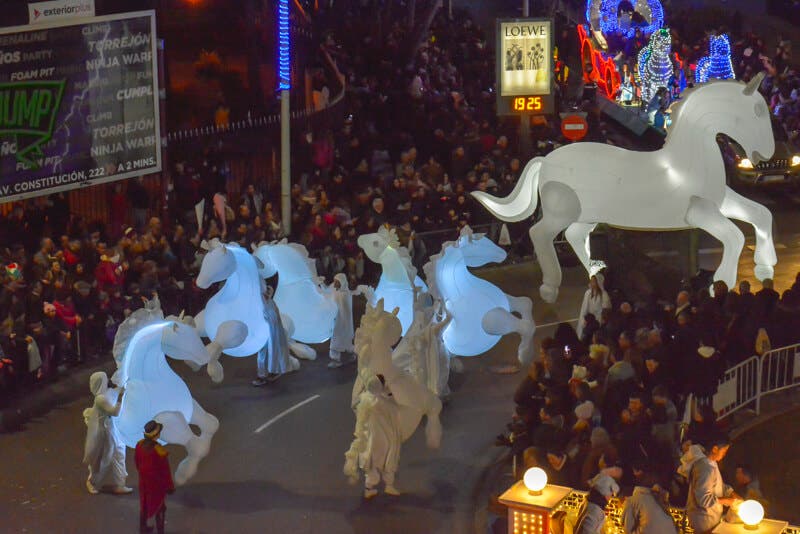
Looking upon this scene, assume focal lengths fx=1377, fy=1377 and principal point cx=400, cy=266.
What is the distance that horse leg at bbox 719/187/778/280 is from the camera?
667 inches

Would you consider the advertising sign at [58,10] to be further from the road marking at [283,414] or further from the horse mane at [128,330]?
the horse mane at [128,330]

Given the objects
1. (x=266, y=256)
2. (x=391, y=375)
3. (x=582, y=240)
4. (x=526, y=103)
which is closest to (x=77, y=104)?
(x=266, y=256)

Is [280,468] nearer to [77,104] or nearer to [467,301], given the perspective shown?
[467,301]

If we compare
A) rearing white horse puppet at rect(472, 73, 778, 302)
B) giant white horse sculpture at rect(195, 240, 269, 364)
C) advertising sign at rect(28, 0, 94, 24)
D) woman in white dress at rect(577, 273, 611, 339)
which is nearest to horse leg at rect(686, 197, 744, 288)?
rearing white horse puppet at rect(472, 73, 778, 302)

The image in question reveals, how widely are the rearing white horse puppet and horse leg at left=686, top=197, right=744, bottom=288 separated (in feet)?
0.04

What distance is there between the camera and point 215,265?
15.5 meters

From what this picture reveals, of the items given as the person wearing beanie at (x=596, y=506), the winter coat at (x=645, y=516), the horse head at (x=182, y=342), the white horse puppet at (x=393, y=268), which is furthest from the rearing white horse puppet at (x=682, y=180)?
the winter coat at (x=645, y=516)

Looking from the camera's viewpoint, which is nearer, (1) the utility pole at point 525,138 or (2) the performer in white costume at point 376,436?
(2) the performer in white costume at point 376,436

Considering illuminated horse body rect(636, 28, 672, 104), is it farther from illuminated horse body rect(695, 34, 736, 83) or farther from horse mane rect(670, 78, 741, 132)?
horse mane rect(670, 78, 741, 132)

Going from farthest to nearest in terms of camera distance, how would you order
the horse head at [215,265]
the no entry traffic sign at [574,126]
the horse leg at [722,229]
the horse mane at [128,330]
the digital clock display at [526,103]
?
1. the no entry traffic sign at [574,126]
2. the digital clock display at [526,103]
3. the horse leg at [722,229]
4. the horse head at [215,265]
5. the horse mane at [128,330]

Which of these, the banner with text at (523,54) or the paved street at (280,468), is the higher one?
the banner with text at (523,54)

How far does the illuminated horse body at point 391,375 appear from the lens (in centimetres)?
1270

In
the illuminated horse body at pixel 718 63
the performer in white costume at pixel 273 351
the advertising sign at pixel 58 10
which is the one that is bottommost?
the performer in white costume at pixel 273 351

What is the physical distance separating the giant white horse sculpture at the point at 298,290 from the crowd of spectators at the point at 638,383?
3.29m
